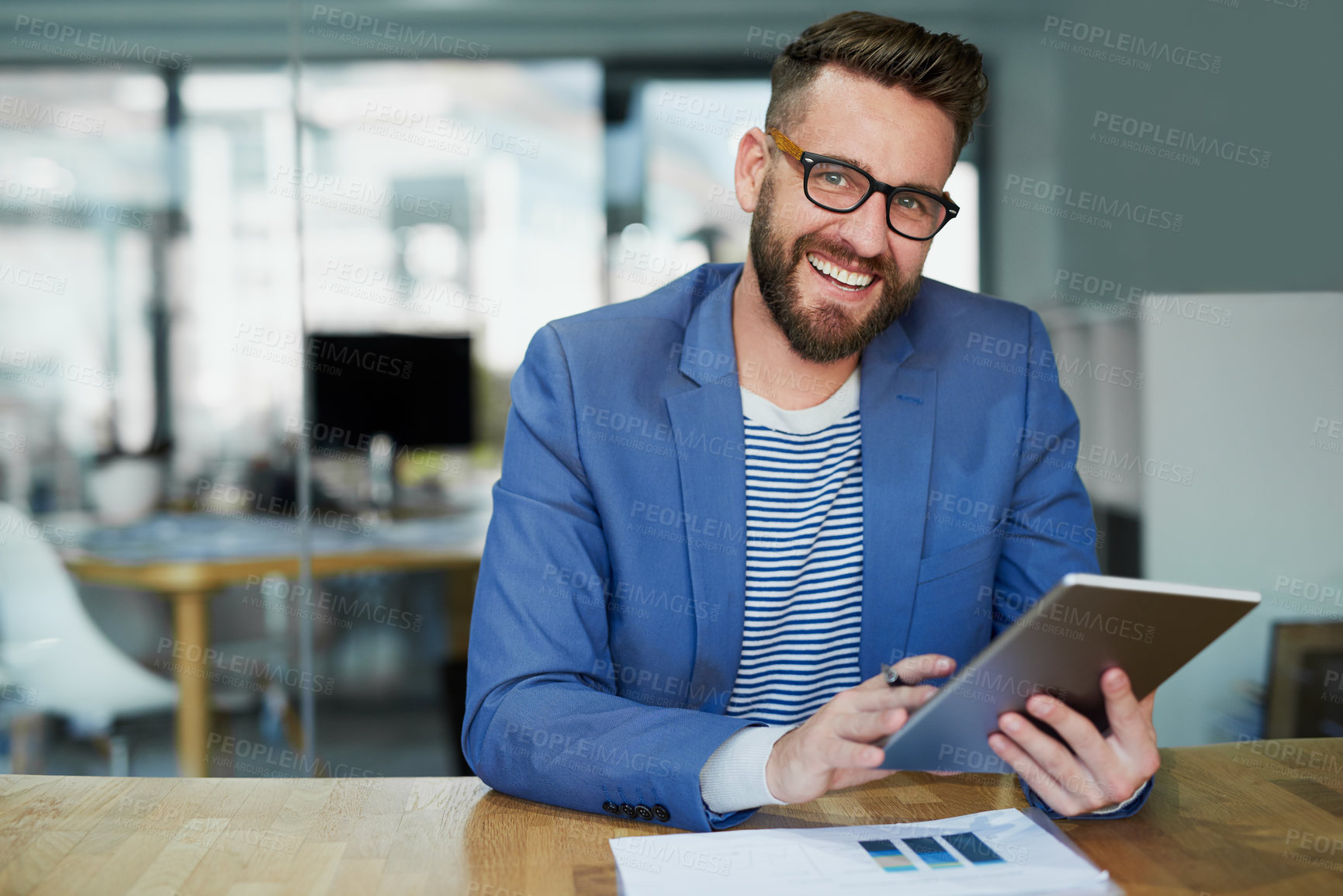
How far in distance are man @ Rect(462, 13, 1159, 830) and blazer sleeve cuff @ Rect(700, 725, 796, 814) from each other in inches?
9.9

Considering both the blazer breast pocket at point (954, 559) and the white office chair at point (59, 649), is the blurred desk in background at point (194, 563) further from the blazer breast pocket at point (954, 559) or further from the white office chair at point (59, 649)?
the blazer breast pocket at point (954, 559)

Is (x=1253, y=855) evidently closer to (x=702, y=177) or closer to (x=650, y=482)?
(x=650, y=482)

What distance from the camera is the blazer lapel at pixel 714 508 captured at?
1414mm

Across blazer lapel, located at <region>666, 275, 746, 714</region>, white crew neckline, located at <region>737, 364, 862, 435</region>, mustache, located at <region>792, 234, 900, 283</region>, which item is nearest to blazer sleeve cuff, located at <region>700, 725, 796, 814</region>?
blazer lapel, located at <region>666, 275, 746, 714</region>

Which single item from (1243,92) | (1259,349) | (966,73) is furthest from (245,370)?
(1243,92)

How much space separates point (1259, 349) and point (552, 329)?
1.97 metres

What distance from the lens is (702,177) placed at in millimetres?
3664

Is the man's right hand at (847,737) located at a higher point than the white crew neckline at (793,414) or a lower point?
lower

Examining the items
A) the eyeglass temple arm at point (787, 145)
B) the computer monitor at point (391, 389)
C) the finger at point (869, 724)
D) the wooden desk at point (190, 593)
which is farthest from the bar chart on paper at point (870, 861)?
the computer monitor at point (391, 389)

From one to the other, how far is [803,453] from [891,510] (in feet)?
0.51

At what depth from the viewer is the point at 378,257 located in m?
3.51

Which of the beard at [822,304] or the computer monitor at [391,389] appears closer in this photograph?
the beard at [822,304]

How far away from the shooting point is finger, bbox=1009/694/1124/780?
96cm

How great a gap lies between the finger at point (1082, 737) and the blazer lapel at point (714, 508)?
0.51 metres
